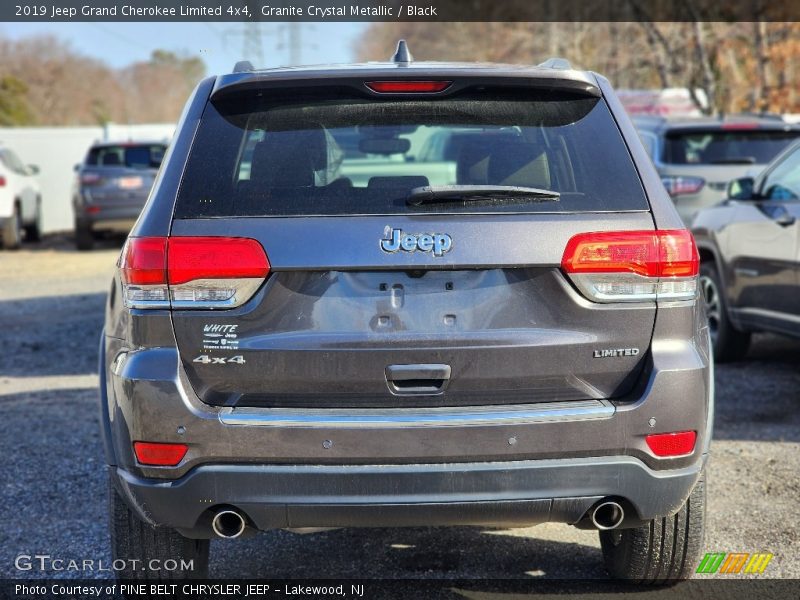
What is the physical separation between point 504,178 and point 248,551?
1.94 m

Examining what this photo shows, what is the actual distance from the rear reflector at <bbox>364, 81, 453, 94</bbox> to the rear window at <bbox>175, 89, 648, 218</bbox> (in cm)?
3

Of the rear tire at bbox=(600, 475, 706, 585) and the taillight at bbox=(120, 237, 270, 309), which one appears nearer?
the taillight at bbox=(120, 237, 270, 309)

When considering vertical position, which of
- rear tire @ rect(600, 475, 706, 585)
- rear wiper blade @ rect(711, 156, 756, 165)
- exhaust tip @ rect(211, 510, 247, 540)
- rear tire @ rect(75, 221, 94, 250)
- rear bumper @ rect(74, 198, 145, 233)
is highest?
rear wiper blade @ rect(711, 156, 756, 165)

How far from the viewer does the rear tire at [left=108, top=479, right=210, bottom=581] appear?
3.68 metres

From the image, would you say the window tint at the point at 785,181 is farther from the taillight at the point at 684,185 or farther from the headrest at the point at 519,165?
the headrest at the point at 519,165

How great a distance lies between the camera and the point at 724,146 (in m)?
10.7

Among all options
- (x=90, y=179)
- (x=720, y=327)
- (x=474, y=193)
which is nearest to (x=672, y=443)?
(x=474, y=193)

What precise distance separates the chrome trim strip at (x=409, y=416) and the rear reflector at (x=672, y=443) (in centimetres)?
17

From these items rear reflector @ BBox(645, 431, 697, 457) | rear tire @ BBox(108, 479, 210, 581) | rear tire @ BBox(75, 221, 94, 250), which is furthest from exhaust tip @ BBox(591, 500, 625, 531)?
rear tire @ BBox(75, 221, 94, 250)

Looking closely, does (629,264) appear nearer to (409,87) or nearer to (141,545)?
(409,87)

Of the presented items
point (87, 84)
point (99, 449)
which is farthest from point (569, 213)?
point (87, 84)

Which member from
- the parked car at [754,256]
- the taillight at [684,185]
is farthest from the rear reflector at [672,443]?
the taillight at [684,185]

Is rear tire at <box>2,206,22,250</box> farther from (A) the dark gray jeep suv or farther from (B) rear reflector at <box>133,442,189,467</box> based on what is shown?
(B) rear reflector at <box>133,442,189,467</box>

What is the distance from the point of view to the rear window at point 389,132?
3330mm
